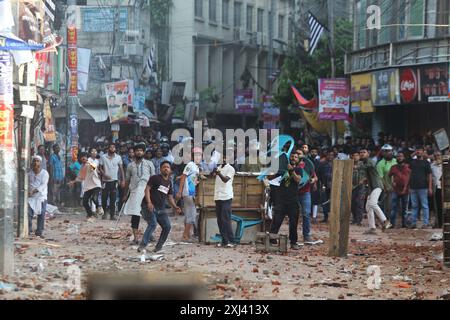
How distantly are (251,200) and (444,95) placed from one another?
1277 centimetres

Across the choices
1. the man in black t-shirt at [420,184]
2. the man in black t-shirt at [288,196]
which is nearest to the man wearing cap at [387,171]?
the man in black t-shirt at [420,184]

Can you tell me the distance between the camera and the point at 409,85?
92.9 feet

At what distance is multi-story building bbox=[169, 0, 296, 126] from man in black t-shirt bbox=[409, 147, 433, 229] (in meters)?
29.6

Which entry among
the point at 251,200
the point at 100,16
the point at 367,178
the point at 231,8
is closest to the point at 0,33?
the point at 251,200

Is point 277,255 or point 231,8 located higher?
point 231,8

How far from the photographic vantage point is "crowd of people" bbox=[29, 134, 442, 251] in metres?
15.1

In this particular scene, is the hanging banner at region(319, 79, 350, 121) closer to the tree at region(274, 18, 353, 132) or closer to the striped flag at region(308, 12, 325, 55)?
Answer: the striped flag at region(308, 12, 325, 55)

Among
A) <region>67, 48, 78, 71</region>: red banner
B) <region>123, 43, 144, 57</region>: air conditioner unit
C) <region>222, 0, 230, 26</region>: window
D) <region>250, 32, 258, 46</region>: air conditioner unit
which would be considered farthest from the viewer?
<region>250, 32, 258, 46</region>: air conditioner unit

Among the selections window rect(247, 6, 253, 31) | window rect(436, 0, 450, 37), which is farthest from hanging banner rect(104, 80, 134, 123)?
window rect(247, 6, 253, 31)

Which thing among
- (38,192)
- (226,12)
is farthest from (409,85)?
(226,12)

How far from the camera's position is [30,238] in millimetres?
16109

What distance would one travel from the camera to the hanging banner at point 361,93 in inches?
1219

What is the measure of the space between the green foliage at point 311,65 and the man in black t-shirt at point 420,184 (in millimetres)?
20406

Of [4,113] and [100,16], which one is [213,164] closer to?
[4,113]
